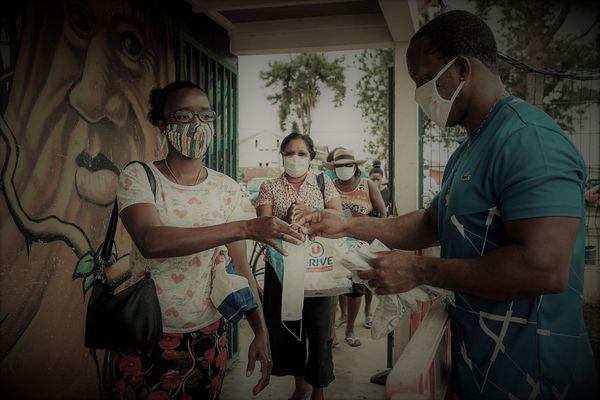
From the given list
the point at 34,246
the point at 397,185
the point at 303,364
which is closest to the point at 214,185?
the point at 34,246

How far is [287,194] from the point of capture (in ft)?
13.0

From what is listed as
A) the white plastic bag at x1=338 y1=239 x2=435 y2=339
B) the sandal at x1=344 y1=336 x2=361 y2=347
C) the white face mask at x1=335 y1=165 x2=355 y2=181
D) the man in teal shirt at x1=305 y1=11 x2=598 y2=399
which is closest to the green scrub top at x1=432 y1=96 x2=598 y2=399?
the man in teal shirt at x1=305 y1=11 x2=598 y2=399

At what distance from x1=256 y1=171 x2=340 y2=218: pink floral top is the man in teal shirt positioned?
7.19 feet

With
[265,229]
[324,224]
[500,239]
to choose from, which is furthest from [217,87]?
[500,239]

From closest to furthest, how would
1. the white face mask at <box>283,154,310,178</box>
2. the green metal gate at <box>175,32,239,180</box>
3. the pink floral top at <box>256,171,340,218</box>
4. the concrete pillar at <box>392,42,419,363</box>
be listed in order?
the pink floral top at <box>256,171,340,218</box>
the white face mask at <box>283,154,310,178</box>
the green metal gate at <box>175,32,239,180</box>
the concrete pillar at <box>392,42,419,363</box>

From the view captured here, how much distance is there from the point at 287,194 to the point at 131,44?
178 cm

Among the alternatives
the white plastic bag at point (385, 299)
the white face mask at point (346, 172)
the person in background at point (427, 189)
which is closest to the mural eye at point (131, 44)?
the white plastic bag at point (385, 299)

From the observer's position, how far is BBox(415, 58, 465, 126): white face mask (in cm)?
173

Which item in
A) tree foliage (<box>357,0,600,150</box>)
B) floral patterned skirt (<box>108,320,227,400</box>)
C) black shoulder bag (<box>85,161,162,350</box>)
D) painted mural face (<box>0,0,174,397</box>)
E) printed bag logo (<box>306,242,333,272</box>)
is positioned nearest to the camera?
black shoulder bag (<box>85,161,162,350</box>)

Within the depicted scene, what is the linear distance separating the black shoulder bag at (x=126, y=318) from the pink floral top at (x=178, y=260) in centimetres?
11

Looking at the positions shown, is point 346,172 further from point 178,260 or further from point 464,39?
point 464,39

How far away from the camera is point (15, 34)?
8.08ft

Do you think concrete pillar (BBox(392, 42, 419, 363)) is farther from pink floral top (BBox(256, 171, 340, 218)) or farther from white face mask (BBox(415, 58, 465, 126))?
white face mask (BBox(415, 58, 465, 126))

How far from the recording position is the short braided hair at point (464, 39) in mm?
1668
